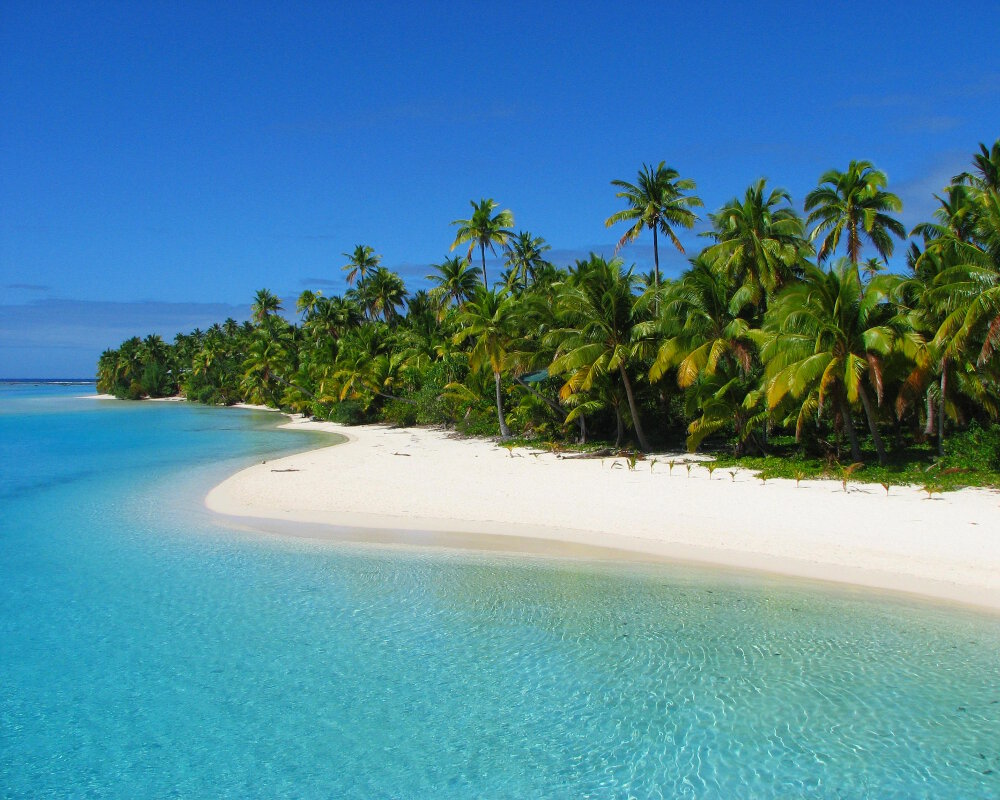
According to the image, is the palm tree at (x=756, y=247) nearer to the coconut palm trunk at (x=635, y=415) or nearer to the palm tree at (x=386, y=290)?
the coconut palm trunk at (x=635, y=415)

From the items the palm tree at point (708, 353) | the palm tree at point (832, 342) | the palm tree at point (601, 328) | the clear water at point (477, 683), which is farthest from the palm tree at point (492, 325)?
the clear water at point (477, 683)

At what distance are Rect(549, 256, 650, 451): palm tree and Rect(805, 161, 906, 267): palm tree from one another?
9.80m

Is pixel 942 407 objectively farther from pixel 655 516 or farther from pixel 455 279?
pixel 455 279

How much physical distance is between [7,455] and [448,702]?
32.4m

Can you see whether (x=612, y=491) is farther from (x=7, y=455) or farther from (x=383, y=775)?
(x=7, y=455)

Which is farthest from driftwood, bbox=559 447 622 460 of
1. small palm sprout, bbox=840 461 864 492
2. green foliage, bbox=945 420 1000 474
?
green foliage, bbox=945 420 1000 474

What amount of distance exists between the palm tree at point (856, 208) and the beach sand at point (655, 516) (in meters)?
13.0

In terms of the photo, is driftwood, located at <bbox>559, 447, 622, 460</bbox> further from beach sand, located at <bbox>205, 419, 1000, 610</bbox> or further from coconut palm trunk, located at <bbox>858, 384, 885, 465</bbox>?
coconut palm trunk, located at <bbox>858, 384, 885, 465</bbox>

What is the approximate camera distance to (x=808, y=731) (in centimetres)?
639

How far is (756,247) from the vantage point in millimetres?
20656

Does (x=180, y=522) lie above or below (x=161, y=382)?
below

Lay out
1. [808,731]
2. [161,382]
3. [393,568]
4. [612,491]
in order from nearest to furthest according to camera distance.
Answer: [808,731] < [393,568] < [612,491] < [161,382]

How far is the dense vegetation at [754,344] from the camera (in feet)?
51.2

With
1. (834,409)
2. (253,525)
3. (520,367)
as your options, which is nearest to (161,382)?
(520,367)
